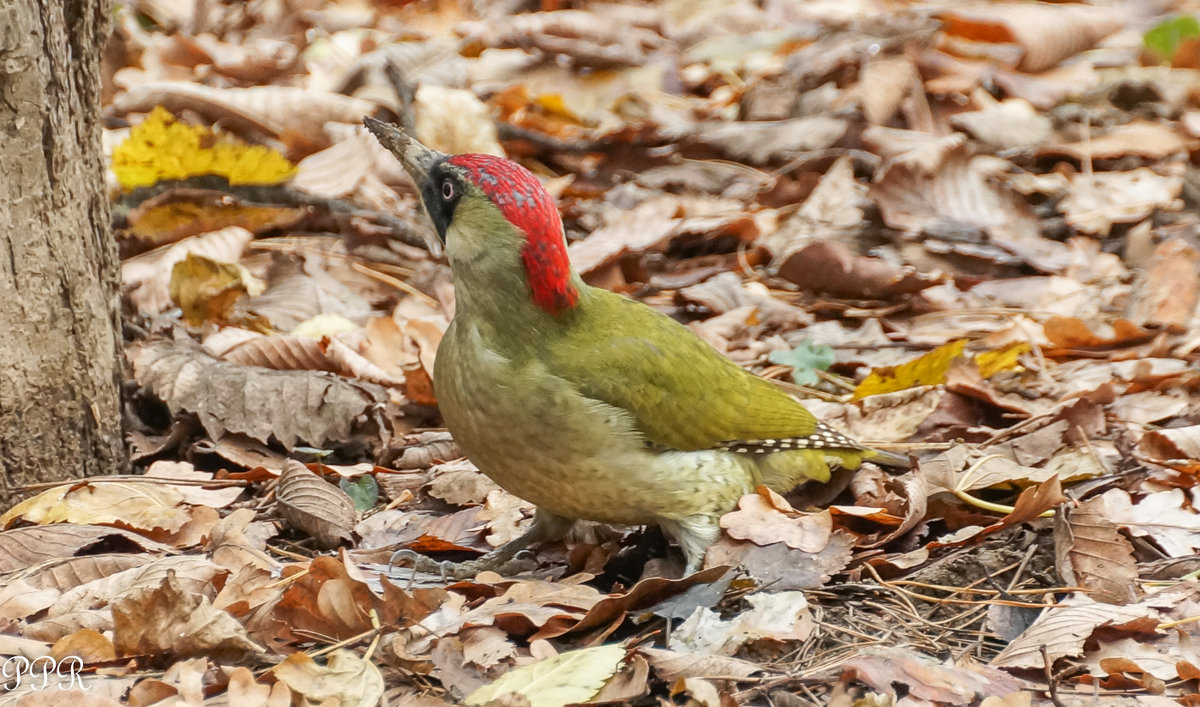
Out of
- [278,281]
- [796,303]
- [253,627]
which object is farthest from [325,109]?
[253,627]

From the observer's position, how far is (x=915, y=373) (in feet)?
15.1

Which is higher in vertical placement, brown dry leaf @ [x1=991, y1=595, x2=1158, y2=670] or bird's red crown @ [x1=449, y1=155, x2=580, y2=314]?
bird's red crown @ [x1=449, y1=155, x2=580, y2=314]

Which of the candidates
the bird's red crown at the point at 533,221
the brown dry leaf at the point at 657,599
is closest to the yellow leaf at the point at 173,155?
the bird's red crown at the point at 533,221

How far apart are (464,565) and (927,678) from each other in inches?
56.8

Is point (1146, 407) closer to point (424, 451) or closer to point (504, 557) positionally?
point (504, 557)

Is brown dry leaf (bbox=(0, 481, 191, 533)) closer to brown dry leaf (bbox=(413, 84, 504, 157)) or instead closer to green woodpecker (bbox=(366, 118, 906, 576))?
green woodpecker (bbox=(366, 118, 906, 576))

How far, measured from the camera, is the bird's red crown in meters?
3.46

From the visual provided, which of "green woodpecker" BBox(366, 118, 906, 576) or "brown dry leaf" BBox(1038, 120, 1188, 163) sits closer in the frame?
"green woodpecker" BBox(366, 118, 906, 576)

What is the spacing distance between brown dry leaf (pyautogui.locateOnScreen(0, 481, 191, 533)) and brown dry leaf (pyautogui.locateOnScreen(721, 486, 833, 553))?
1.64 meters

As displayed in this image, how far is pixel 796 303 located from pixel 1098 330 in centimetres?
130

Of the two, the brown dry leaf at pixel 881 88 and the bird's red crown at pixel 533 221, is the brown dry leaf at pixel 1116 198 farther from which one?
the bird's red crown at pixel 533 221

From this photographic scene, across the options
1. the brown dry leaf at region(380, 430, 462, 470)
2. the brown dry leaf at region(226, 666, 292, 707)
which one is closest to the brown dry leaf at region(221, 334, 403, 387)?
the brown dry leaf at region(380, 430, 462, 470)

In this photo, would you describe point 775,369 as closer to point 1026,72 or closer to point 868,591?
point 868,591

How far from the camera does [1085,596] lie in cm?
335
